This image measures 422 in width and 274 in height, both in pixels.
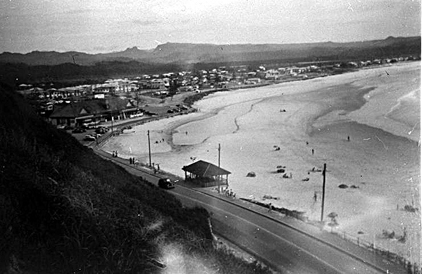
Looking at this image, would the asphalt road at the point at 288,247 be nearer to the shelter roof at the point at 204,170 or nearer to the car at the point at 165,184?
the car at the point at 165,184

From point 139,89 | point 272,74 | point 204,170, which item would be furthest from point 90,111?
point 272,74

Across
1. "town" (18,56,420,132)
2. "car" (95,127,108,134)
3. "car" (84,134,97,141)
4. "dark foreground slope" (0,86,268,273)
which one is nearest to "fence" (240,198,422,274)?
"dark foreground slope" (0,86,268,273)

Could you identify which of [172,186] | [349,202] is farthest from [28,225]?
[349,202]

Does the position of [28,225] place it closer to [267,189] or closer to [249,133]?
[267,189]

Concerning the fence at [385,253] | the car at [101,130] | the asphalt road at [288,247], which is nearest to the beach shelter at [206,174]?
the asphalt road at [288,247]

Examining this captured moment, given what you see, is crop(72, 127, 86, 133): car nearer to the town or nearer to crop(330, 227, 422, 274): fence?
the town
